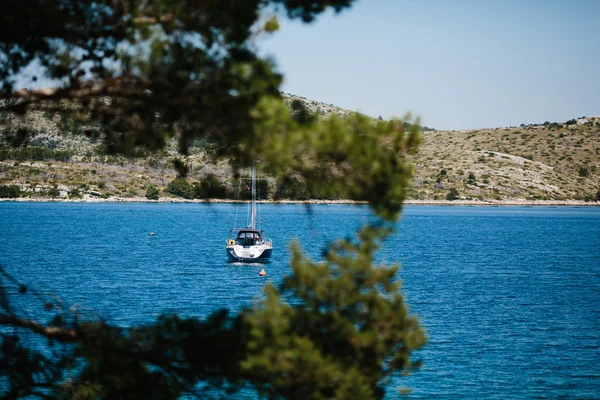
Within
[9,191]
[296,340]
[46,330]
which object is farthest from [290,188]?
[9,191]

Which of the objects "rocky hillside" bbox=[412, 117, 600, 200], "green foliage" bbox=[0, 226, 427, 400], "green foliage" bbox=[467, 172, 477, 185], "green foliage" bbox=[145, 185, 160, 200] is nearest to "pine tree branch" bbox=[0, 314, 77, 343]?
"green foliage" bbox=[0, 226, 427, 400]

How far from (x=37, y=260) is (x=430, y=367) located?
34229 millimetres

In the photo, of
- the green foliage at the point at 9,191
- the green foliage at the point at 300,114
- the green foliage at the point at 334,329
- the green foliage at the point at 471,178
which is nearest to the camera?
the green foliage at the point at 334,329

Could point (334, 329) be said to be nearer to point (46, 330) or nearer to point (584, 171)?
point (46, 330)

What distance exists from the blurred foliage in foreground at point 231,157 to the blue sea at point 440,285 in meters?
0.69

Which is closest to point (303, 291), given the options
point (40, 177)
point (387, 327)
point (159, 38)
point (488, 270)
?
point (387, 327)

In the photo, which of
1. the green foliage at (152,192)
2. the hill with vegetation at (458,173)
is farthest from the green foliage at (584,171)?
the green foliage at (152,192)

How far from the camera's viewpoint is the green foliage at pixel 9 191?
428ft

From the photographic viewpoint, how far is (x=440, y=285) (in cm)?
4041

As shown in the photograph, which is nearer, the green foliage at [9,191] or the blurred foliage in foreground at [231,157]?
the blurred foliage in foreground at [231,157]

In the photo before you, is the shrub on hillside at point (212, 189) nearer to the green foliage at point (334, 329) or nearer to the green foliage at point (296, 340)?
the green foliage at point (296, 340)

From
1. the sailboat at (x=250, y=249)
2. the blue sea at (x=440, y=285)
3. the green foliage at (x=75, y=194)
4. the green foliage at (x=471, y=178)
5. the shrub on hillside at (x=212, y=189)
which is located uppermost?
the green foliage at (x=471, y=178)

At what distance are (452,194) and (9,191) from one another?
84.5m

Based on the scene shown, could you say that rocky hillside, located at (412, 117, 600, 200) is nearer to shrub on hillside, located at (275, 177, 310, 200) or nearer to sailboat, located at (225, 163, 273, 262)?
sailboat, located at (225, 163, 273, 262)
